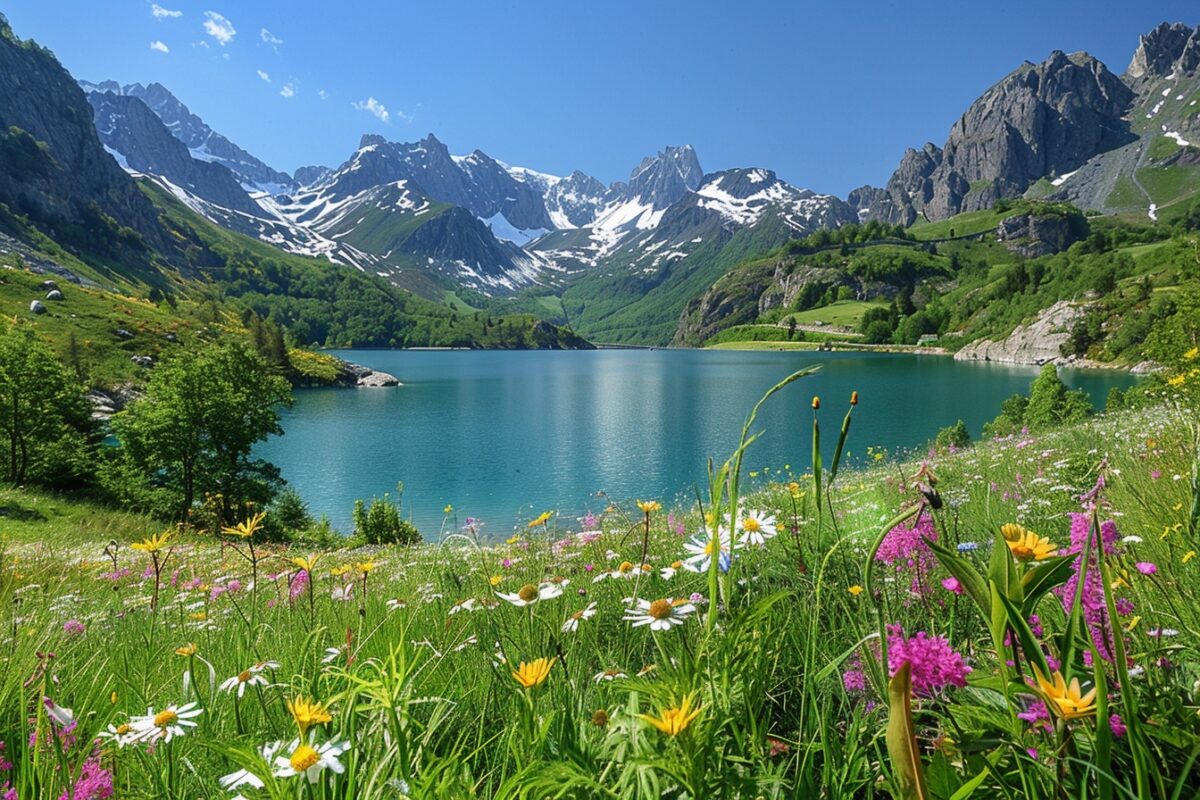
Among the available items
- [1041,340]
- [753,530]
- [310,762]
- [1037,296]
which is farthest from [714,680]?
[1037,296]

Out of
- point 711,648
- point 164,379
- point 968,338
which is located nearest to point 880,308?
point 968,338

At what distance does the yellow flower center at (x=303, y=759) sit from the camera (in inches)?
39.5

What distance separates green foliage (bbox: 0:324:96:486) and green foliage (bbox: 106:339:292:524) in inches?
89.9

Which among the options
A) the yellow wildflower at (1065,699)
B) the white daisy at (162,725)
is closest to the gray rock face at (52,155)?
the white daisy at (162,725)

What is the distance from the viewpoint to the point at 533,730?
1.25m

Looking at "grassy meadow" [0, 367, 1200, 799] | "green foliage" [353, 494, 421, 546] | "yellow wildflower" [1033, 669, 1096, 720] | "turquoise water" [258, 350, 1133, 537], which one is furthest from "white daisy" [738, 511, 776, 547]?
"green foliage" [353, 494, 421, 546]

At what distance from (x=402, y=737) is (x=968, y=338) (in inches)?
6121

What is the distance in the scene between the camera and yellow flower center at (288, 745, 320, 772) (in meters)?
1.00

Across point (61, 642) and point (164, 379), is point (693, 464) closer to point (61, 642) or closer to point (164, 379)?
point (164, 379)

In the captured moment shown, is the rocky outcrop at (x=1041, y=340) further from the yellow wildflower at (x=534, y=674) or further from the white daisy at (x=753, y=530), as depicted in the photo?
the yellow wildflower at (x=534, y=674)

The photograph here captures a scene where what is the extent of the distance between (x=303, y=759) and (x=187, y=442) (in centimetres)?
2558

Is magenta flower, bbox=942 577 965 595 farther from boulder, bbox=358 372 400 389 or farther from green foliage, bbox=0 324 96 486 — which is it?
boulder, bbox=358 372 400 389

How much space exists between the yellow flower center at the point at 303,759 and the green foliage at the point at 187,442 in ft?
77.2

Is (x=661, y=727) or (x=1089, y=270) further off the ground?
(x=1089, y=270)
